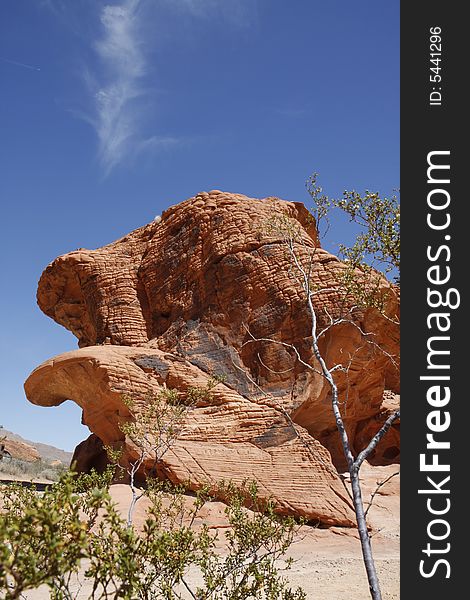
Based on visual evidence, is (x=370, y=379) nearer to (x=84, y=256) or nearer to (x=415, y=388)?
(x=84, y=256)

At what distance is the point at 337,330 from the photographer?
18172 millimetres

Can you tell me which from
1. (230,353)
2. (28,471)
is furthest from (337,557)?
(28,471)

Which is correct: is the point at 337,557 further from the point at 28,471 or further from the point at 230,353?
the point at 28,471

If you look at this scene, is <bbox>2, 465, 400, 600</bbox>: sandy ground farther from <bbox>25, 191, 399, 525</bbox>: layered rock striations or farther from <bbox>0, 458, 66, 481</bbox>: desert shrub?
<bbox>0, 458, 66, 481</bbox>: desert shrub

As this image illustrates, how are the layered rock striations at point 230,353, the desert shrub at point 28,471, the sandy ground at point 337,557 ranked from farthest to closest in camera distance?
the desert shrub at point 28,471
the layered rock striations at point 230,353
the sandy ground at point 337,557

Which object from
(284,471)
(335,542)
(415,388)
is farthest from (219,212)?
(415,388)

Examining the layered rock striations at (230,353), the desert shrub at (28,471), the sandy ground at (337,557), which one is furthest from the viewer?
the desert shrub at (28,471)

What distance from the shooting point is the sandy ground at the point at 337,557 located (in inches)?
408

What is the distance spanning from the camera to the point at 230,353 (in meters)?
19.5

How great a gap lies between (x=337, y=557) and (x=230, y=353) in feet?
26.9

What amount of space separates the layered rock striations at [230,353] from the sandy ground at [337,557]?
954 millimetres

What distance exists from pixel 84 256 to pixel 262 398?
12.4 meters

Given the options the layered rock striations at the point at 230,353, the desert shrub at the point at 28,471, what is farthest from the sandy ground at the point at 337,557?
the desert shrub at the point at 28,471

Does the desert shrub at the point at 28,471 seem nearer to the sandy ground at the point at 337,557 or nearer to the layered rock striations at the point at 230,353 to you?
the layered rock striations at the point at 230,353
